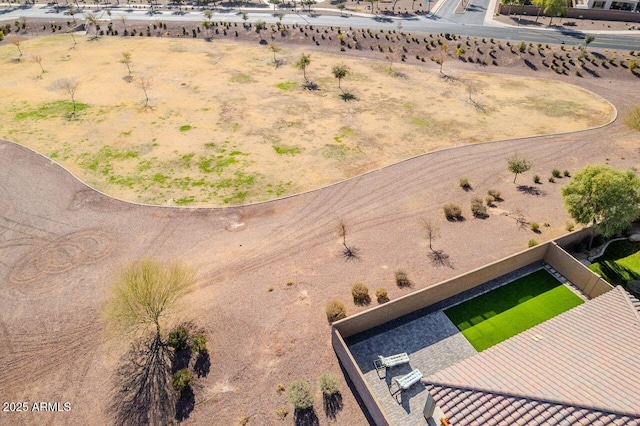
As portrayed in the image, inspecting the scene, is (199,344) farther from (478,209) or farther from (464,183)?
(464,183)

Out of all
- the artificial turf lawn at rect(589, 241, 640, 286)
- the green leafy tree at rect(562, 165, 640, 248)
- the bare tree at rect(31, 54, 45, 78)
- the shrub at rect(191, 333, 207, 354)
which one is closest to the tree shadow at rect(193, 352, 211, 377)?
the shrub at rect(191, 333, 207, 354)

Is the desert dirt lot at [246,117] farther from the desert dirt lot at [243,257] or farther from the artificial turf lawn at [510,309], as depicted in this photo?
the artificial turf lawn at [510,309]

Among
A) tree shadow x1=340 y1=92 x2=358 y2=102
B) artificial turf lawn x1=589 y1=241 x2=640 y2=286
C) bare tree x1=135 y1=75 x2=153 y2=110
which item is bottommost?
artificial turf lawn x1=589 y1=241 x2=640 y2=286

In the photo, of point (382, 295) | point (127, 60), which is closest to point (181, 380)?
point (382, 295)

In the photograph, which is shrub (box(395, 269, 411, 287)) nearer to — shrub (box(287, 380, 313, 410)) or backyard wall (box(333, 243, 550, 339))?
backyard wall (box(333, 243, 550, 339))

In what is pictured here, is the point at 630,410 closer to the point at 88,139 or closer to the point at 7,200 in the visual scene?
the point at 7,200
